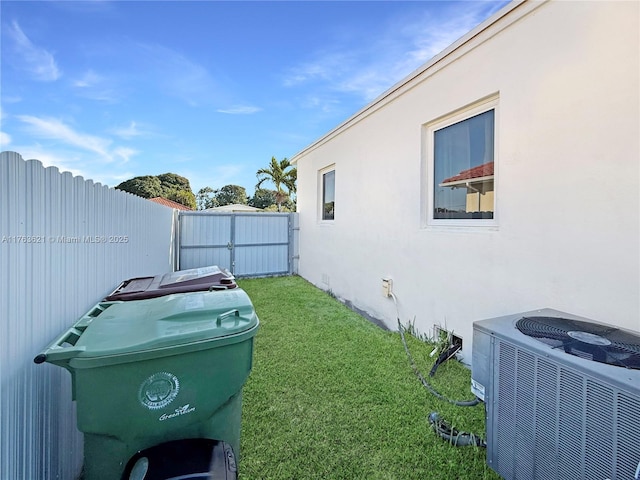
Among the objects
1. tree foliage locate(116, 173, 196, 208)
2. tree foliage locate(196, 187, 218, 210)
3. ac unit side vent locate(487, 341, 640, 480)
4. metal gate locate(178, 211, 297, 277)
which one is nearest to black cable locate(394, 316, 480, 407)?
ac unit side vent locate(487, 341, 640, 480)

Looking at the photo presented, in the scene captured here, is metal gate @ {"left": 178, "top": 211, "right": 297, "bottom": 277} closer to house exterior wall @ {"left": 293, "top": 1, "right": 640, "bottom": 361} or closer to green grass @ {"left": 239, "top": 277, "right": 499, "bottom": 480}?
green grass @ {"left": 239, "top": 277, "right": 499, "bottom": 480}

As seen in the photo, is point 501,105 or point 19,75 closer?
point 501,105

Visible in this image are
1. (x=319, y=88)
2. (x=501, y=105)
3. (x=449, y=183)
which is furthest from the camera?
(x=319, y=88)

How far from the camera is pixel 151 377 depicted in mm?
1364

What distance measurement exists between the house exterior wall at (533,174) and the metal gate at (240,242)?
5392 mm

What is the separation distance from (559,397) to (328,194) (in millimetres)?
6574

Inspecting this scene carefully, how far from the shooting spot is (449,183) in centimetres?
378

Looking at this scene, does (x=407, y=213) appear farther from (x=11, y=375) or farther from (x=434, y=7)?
(x=11, y=375)

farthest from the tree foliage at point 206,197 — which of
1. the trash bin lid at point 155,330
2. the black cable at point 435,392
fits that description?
the trash bin lid at point 155,330

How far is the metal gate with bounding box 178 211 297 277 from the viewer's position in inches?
352

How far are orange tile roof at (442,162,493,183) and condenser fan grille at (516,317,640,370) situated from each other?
1830mm

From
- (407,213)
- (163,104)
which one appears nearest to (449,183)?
(407,213)

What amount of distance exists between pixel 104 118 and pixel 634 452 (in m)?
14.9

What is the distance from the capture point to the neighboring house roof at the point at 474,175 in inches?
128
